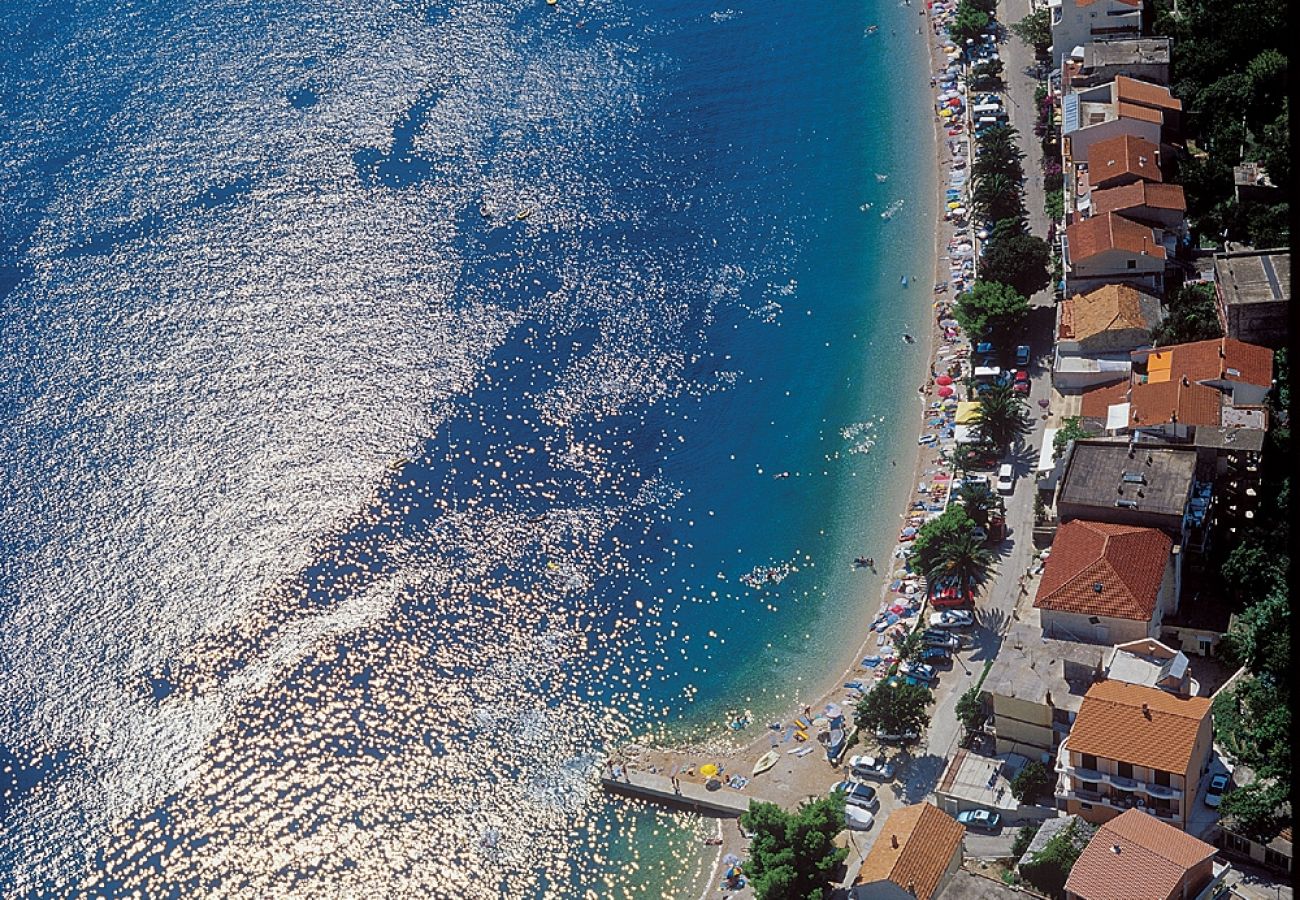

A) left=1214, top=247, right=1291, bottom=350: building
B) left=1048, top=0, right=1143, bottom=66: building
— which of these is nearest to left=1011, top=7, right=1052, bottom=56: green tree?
left=1048, top=0, right=1143, bottom=66: building

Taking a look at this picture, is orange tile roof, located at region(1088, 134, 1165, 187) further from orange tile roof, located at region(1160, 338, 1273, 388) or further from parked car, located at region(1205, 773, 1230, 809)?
parked car, located at region(1205, 773, 1230, 809)

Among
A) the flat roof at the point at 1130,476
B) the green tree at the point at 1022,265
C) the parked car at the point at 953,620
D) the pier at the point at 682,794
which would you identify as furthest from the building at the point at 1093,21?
the pier at the point at 682,794

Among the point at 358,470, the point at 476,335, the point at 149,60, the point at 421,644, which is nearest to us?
the point at 421,644

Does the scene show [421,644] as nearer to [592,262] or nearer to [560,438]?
[560,438]

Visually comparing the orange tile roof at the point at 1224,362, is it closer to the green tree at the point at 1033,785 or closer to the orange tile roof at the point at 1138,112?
the orange tile roof at the point at 1138,112

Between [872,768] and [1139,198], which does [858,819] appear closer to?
[872,768]

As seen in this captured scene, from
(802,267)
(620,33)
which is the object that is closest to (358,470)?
(802,267)
